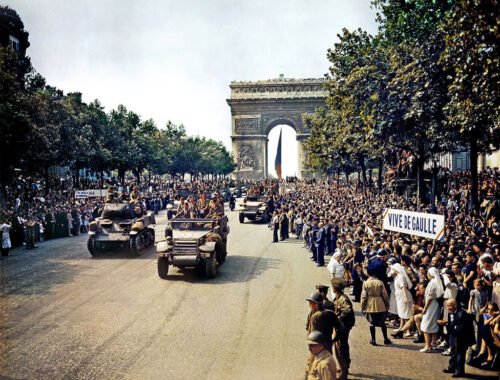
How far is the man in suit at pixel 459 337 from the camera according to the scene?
7961 millimetres

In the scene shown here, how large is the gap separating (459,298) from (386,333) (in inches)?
60.7

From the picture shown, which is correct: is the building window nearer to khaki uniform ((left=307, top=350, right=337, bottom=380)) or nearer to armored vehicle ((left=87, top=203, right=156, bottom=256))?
armored vehicle ((left=87, top=203, right=156, bottom=256))

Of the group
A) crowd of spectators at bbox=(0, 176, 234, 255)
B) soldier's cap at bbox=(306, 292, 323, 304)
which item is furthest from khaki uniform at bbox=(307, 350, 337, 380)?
crowd of spectators at bbox=(0, 176, 234, 255)

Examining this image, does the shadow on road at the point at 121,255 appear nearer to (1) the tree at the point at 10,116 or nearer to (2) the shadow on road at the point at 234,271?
(2) the shadow on road at the point at 234,271

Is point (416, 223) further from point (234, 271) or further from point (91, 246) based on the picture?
point (91, 246)

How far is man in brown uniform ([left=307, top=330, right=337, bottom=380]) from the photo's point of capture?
5.35m

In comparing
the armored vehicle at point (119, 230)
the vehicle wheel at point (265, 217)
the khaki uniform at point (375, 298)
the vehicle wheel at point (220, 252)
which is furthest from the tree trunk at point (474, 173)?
the vehicle wheel at point (265, 217)

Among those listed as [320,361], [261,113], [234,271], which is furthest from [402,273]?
[261,113]

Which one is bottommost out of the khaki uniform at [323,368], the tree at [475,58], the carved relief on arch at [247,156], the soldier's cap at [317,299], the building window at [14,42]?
the khaki uniform at [323,368]

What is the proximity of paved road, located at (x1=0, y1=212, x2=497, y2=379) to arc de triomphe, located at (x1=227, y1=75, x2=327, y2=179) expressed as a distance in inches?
2298

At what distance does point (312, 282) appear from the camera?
575 inches

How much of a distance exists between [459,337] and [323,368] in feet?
12.1

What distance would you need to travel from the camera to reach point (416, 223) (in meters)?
11.7

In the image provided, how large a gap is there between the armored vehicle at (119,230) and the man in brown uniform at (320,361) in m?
14.2
